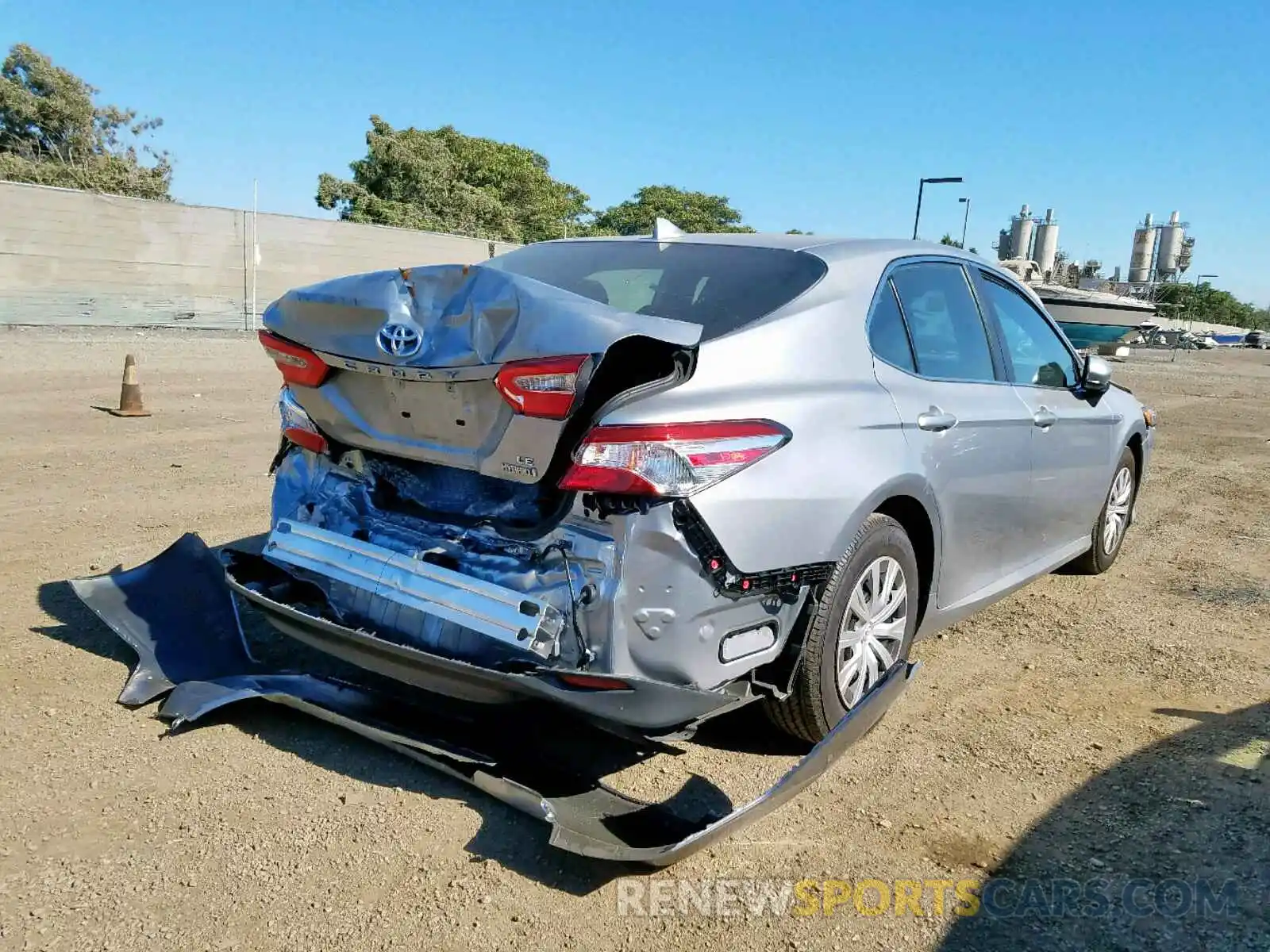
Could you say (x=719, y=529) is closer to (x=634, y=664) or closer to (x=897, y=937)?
(x=634, y=664)

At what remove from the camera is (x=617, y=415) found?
268cm

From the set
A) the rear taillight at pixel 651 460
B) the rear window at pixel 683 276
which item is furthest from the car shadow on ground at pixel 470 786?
the rear window at pixel 683 276

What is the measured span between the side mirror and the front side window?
7 cm

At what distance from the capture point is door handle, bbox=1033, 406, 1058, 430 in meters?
4.39

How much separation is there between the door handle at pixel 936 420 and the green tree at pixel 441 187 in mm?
37637

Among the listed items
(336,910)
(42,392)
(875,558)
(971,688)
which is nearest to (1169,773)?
(971,688)

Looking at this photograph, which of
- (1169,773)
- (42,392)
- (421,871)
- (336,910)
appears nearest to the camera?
(336,910)

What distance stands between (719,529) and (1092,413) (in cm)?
317

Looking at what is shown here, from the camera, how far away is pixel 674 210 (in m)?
73.9

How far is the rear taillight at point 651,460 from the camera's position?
264 centimetres

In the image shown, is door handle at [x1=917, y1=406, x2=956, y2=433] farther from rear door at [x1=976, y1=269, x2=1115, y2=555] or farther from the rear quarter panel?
rear door at [x1=976, y1=269, x2=1115, y2=555]

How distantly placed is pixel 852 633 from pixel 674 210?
73.5 meters

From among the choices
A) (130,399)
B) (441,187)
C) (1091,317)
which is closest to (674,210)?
(441,187)

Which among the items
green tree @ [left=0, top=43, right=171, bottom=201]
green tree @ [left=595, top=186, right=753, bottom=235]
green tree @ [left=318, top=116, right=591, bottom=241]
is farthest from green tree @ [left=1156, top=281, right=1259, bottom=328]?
green tree @ [left=0, top=43, right=171, bottom=201]
